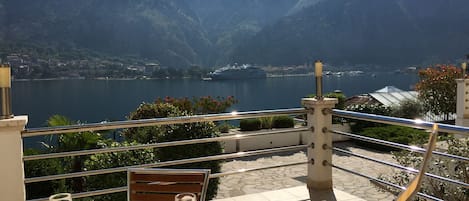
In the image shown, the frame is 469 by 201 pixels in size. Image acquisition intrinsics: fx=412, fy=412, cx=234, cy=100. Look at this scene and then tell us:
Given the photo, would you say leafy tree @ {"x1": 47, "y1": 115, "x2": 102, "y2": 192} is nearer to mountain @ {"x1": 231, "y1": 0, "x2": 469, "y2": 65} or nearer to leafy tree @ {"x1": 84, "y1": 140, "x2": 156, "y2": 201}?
leafy tree @ {"x1": 84, "y1": 140, "x2": 156, "y2": 201}

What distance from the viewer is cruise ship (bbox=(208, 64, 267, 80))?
2608 inches

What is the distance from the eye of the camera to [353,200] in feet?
11.2

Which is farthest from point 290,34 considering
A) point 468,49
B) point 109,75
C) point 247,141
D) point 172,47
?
point 247,141

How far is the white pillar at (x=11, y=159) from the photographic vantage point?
2.54 meters

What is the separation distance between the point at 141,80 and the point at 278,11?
177ft

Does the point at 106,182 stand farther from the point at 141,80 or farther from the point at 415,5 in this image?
the point at 415,5

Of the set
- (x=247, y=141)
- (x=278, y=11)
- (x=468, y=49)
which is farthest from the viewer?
(x=278, y=11)

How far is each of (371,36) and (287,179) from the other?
8151cm

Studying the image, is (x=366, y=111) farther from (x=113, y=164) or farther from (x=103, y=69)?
(x=103, y=69)

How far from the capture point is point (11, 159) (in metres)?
2.57

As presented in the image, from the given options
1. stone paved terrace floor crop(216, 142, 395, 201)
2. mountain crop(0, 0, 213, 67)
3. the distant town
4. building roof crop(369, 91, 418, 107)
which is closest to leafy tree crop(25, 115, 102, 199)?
stone paved terrace floor crop(216, 142, 395, 201)

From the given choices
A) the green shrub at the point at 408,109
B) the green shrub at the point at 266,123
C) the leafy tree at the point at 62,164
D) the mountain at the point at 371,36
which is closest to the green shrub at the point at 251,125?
the green shrub at the point at 266,123

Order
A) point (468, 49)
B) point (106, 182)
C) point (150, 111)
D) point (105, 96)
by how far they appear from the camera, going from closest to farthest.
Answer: point (106, 182)
point (150, 111)
point (105, 96)
point (468, 49)

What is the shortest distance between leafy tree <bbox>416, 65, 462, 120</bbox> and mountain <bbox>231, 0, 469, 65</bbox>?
6313 centimetres
